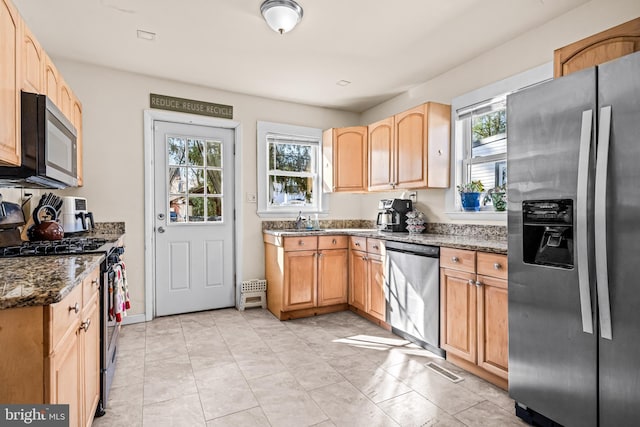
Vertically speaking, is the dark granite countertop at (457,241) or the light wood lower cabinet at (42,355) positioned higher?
the dark granite countertop at (457,241)

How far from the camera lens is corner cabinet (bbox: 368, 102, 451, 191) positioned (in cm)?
320

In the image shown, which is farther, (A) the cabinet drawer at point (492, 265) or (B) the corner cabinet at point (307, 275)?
(B) the corner cabinet at point (307, 275)

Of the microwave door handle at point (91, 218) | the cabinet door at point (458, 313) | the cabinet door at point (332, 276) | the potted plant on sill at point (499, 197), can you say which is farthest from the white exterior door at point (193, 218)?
the potted plant on sill at point (499, 197)

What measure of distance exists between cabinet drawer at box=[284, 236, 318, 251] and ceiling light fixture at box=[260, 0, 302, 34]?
194 centimetres

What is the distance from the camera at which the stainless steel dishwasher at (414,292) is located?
2621 mm

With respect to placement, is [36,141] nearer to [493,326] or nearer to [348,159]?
[493,326]

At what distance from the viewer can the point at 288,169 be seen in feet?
14.1

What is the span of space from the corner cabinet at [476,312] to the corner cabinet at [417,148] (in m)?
0.97

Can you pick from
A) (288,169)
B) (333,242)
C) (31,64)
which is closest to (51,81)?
(31,64)


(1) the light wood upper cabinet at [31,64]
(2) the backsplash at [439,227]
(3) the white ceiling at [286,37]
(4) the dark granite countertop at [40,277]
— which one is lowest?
(4) the dark granite countertop at [40,277]

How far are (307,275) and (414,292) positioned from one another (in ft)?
3.95

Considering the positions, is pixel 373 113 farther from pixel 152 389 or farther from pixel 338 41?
pixel 152 389

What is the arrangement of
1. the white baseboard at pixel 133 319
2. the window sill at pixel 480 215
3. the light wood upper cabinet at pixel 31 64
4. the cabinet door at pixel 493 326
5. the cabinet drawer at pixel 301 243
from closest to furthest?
1. the light wood upper cabinet at pixel 31 64
2. the cabinet door at pixel 493 326
3. the window sill at pixel 480 215
4. the white baseboard at pixel 133 319
5. the cabinet drawer at pixel 301 243

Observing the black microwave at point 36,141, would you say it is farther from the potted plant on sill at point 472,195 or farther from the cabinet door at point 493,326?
the potted plant on sill at point 472,195
